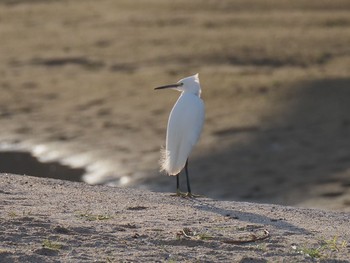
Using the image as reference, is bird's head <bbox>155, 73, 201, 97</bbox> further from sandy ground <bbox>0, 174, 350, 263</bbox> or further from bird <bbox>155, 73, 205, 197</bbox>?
sandy ground <bbox>0, 174, 350, 263</bbox>

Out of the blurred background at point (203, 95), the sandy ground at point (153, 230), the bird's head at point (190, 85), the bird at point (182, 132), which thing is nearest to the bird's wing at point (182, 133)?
the bird at point (182, 132)

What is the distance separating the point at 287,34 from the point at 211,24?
195 centimetres

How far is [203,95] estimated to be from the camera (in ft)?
48.1

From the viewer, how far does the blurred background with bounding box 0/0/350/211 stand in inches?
459

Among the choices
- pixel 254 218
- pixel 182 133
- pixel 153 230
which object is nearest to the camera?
pixel 153 230

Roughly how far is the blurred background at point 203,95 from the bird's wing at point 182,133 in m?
2.51

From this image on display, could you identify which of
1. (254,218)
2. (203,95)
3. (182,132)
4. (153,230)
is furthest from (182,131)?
(203,95)

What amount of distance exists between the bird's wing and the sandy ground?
36.4 inches

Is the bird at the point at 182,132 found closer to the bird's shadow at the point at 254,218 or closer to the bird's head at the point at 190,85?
the bird's head at the point at 190,85

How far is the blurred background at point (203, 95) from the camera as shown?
11656 mm

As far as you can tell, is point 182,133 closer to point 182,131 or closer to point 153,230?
point 182,131

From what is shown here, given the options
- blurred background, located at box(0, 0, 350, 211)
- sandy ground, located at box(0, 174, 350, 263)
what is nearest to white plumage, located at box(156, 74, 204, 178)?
sandy ground, located at box(0, 174, 350, 263)

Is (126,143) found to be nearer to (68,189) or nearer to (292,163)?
(292,163)

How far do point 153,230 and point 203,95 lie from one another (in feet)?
28.4
